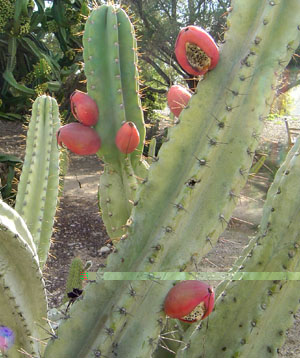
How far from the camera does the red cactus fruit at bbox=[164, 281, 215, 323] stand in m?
1.05

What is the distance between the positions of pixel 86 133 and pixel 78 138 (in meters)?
0.05

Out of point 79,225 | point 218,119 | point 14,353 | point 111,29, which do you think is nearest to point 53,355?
point 14,353

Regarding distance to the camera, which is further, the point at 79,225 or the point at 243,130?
the point at 79,225

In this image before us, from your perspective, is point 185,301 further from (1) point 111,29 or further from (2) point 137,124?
(1) point 111,29

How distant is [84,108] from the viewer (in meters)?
1.51

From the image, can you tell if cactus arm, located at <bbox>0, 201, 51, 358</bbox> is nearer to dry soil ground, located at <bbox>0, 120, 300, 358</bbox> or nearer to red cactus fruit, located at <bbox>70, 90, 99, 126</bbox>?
red cactus fruit, located at <bbox>70, 90, 99, 126</bbox>

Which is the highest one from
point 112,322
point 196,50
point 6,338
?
point 196,50

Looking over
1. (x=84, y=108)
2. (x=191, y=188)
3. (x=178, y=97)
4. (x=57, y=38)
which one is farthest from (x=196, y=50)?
(x=57, y=38)

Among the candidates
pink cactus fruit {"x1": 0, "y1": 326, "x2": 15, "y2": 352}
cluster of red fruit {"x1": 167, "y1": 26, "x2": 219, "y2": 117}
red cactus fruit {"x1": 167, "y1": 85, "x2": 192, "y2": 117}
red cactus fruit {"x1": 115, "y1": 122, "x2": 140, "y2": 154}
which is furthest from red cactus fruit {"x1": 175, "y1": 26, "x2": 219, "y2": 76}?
pink cactus fruit {"x1": 0, "y1": 326, "x2": 15, "y2": 352}

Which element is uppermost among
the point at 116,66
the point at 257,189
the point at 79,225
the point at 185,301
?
the point at 116,66

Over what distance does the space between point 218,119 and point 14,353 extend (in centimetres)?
101

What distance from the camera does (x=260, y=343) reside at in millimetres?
1349

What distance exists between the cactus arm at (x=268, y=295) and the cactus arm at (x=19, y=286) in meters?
0.55

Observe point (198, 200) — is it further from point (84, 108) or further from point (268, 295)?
point (84, 108)
